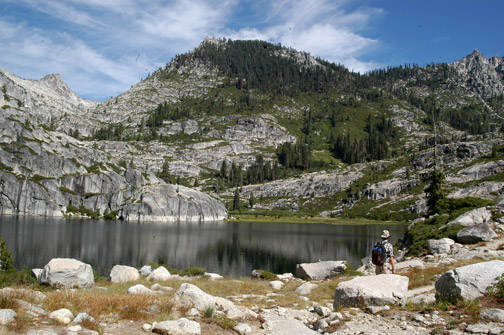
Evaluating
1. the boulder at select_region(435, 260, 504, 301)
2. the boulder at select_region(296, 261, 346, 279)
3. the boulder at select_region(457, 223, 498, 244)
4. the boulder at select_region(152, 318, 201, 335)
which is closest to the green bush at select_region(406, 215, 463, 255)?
the boulder at select_region(457, 223, 498, 244)

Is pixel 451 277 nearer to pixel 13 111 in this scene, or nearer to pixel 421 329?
pixel 421 329

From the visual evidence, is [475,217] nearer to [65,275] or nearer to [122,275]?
[122,275]

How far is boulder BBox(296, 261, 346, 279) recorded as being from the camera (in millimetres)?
31453

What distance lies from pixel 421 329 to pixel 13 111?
23507 centimetres

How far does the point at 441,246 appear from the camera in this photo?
2912cm

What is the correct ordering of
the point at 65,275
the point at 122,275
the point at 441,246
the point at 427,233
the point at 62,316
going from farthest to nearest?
the point at 427,233
the point at 441,246
the point at 122,275
the point at 65,275
the point at 62,316

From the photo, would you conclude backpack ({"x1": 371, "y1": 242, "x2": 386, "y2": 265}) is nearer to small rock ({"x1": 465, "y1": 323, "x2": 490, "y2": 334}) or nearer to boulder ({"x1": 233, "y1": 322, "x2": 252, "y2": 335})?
small rock ({"x1": 465, "y1": 323, "x2": 490, "y2": 334})

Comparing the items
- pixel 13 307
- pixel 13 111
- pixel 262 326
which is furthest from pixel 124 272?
pixel 13 111

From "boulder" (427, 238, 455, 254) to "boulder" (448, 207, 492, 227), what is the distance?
5.76m

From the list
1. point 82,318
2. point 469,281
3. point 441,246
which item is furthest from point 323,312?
point 441,246

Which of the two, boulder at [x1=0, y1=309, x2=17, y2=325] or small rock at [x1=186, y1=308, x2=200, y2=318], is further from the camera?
small rock at [x1=186, y1=308, x2=200, y2=318]

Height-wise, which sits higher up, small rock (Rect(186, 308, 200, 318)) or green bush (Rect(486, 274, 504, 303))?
green bush (Rect(486, 274, 504, 303))

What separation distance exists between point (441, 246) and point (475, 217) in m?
9.21

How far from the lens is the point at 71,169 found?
583 feet
